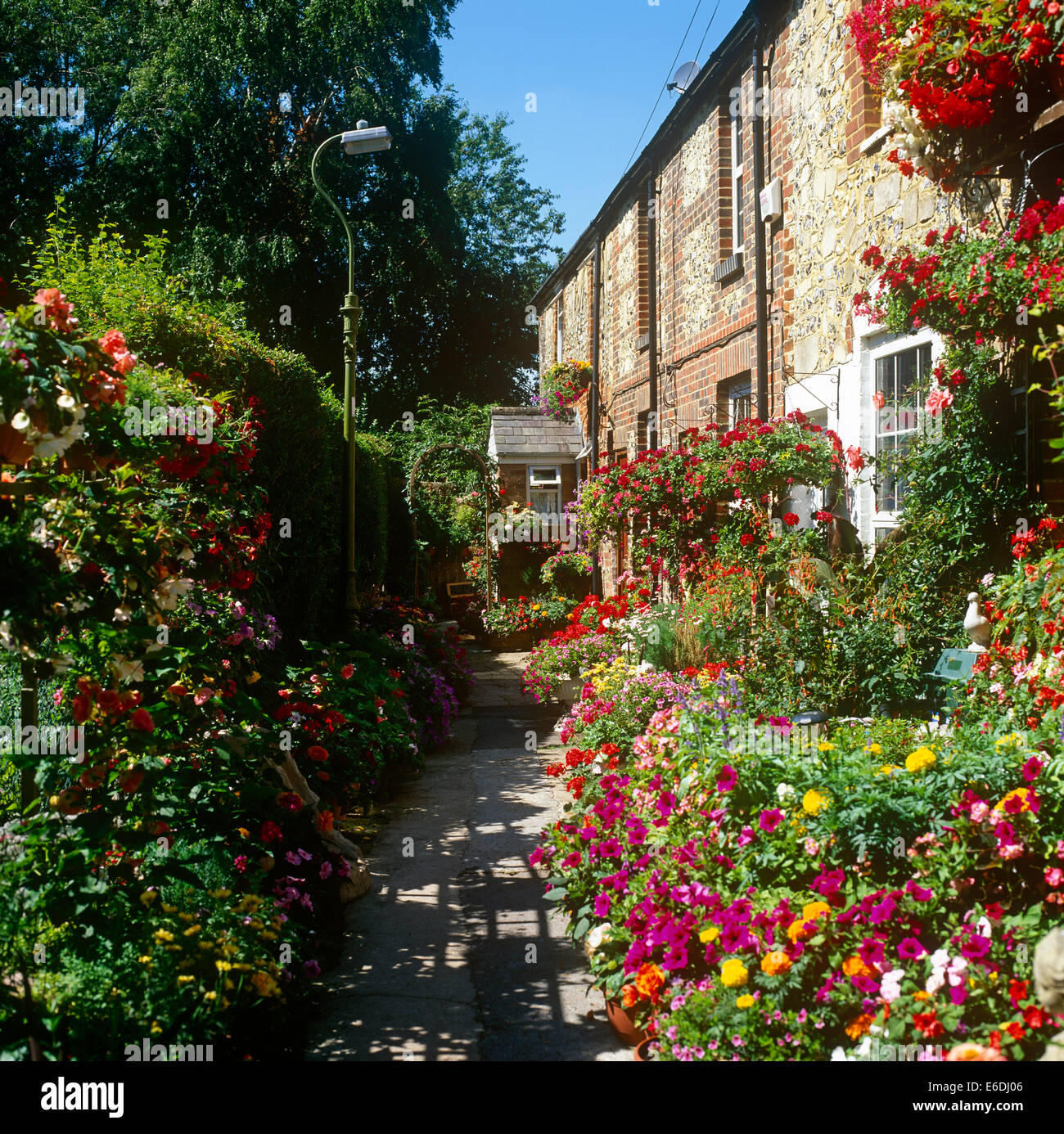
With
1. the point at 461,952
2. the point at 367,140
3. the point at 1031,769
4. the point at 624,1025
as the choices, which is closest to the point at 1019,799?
the point at 1031,769

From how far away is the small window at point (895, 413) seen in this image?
5.52 m

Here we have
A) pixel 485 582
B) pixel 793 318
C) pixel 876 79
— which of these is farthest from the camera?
pixel 485 582

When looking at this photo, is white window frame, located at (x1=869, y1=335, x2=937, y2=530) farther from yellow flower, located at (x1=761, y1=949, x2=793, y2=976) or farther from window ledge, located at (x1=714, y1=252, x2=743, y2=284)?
yellow flower, located at (x1=761, y1=949, x2=793, y2=976)

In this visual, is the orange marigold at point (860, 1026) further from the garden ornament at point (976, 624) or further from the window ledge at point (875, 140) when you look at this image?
the window ledge at point (875, 140)

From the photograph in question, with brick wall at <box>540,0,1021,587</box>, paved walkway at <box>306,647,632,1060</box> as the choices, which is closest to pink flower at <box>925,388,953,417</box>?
brick wall at <box>540,0,1021,587</box>

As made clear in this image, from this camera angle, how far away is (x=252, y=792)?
3258 mm

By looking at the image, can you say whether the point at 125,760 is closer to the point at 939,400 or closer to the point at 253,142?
the point at 939,400

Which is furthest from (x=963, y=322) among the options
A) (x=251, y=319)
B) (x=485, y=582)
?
(x=251, y=319)

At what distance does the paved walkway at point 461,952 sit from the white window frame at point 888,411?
2.86 m

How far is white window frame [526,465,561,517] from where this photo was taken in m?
17.5

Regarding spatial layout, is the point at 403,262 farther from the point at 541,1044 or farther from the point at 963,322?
the point at 541,1044

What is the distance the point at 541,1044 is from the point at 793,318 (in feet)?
19.5

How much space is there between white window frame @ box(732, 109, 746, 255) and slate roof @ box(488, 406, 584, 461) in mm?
7813

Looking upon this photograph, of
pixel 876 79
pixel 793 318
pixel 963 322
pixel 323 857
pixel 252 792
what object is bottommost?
pixel 323 857
